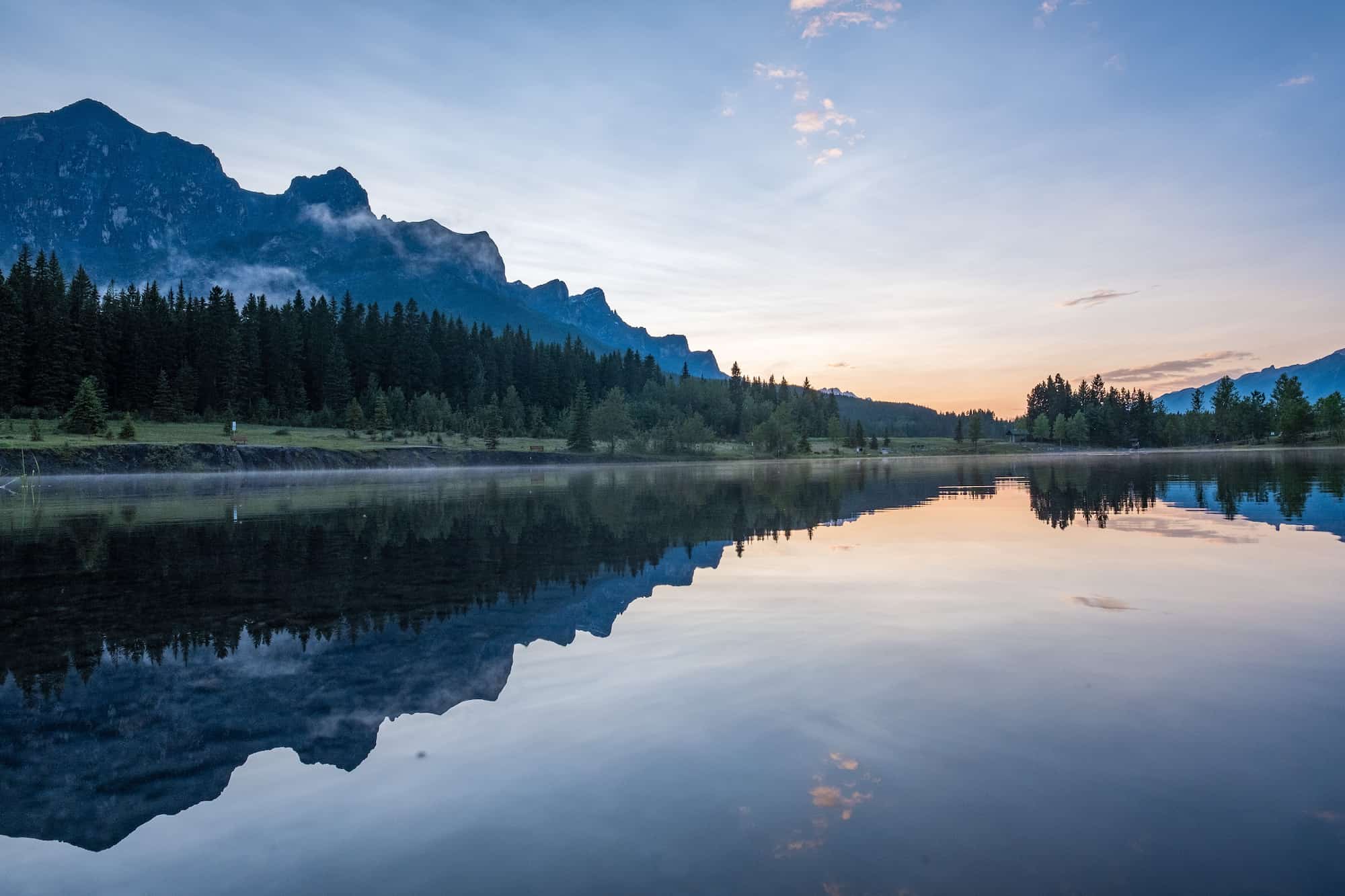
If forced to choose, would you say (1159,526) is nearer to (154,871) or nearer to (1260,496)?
(1260,496)

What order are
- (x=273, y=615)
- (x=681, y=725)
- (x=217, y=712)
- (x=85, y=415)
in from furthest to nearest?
(x=85, y=415), (x=273, y=615), (x=217, y=712), (x=681, y=725)

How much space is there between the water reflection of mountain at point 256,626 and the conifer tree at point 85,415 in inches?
2274

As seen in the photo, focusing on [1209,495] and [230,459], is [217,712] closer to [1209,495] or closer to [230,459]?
[1209,495]

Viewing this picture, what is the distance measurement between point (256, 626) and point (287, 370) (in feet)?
433

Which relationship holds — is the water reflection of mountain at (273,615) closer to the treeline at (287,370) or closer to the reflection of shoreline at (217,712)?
→ the reflection of shoreline at (217,712)

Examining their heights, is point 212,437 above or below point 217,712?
above

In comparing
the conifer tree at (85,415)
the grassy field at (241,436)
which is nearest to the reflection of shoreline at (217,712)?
the grassy field at (241,436)

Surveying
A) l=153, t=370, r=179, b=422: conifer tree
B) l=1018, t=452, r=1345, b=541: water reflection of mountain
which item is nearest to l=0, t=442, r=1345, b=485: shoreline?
l=153, t=370, r=179, b=422: conifer tree

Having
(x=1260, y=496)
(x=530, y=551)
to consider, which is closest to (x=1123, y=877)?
(x=530, y=551)

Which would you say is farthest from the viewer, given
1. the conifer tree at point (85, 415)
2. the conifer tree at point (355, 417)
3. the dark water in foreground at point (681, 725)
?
the conifer tree at point (355, 417)

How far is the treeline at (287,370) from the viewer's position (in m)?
94.9

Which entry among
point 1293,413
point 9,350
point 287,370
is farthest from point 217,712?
point 1293,413

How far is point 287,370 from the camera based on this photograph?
5039 inches

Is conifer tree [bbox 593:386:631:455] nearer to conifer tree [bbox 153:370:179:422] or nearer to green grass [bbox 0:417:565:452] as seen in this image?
green grass [bbox 0:417:565:452]
